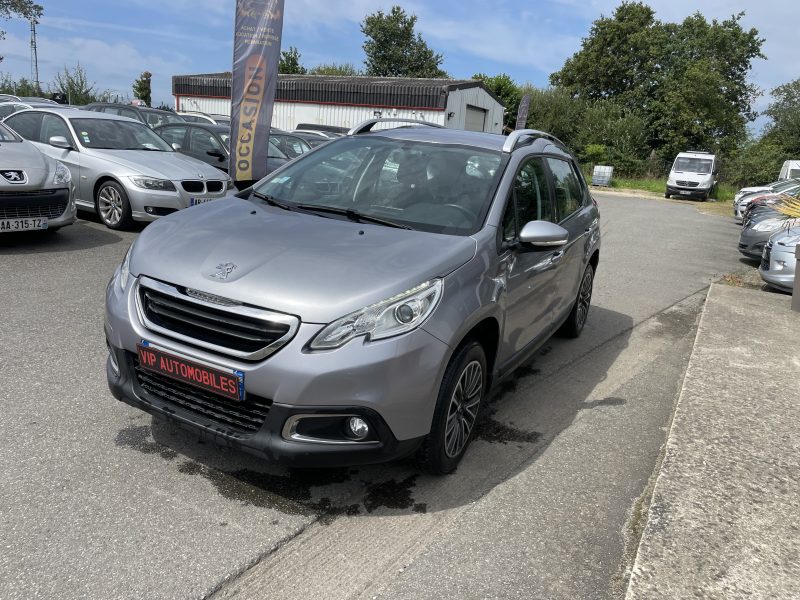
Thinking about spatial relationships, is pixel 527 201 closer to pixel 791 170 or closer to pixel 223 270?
pixel 223 270

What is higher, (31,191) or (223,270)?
(223,270)

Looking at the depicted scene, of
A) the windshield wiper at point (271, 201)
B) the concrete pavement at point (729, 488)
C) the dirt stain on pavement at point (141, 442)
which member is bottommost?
the dirt stain on pavement at point (141, 442)

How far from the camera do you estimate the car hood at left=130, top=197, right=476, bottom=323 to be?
2.87 metres

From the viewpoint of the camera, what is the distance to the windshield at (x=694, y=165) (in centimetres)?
3291

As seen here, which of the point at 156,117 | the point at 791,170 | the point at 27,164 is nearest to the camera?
the point at 27,164

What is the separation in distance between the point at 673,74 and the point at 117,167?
48137 mm

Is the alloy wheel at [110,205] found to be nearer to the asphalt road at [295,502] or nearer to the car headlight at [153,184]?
the car headlight at [153,184]

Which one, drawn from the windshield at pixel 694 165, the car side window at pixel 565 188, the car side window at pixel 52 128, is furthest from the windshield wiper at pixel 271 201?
the windshield at pixel 694 165

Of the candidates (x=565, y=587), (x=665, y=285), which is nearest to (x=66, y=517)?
(x=565, y=587)

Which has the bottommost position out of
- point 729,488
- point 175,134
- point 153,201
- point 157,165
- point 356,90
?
point 729,488

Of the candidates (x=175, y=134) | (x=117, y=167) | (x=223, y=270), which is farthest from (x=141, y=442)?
(x=175, y=134)

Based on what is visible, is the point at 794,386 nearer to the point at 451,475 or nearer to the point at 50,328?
the point at 451,475

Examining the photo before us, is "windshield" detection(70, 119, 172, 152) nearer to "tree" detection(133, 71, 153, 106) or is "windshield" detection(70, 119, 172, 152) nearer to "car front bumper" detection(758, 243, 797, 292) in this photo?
"car front bumper" detection(758, 243, 797, 292)

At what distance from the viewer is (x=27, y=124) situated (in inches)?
387
